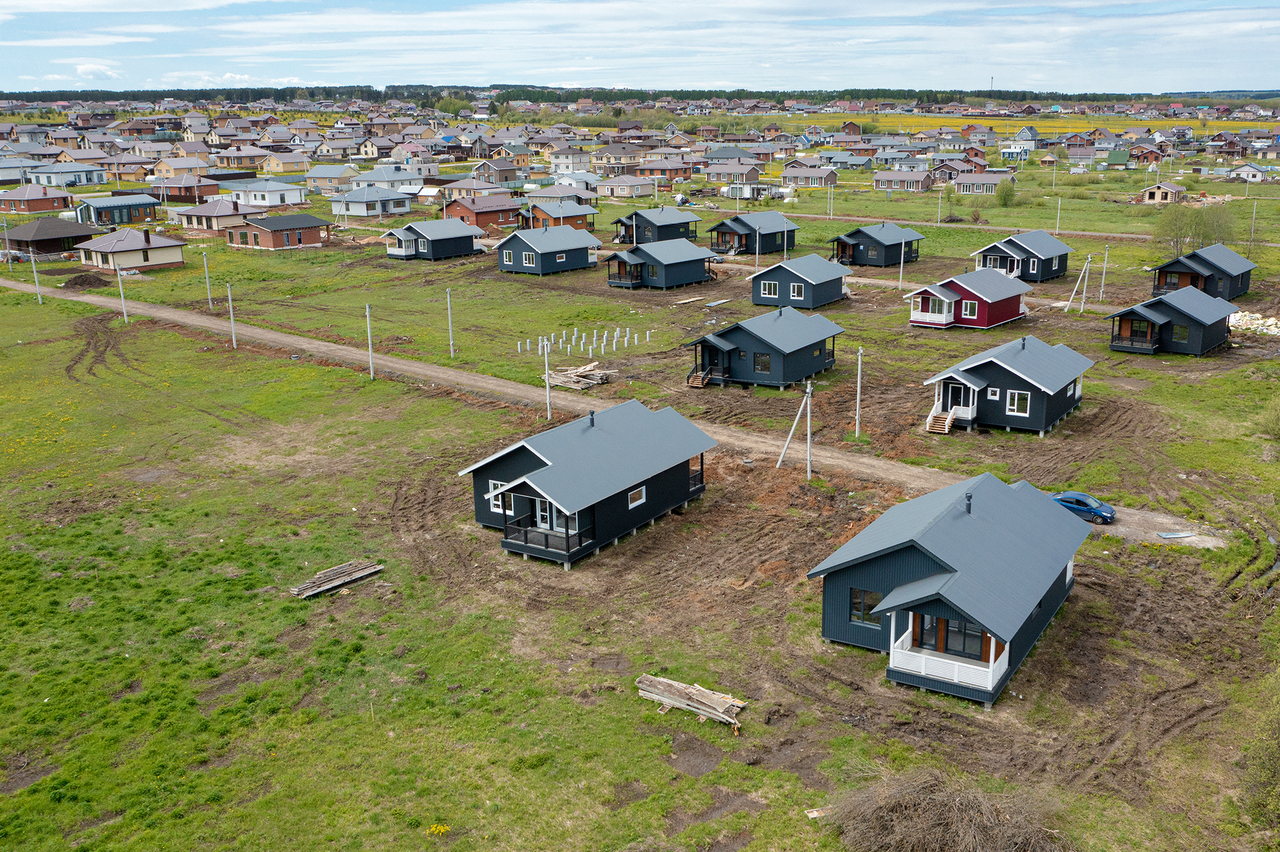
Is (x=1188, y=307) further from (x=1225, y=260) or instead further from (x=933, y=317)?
(x=1225, y=260)

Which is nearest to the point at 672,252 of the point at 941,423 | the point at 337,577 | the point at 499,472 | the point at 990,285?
the point at 990,285

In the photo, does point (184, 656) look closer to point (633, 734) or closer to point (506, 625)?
point (506, 625)

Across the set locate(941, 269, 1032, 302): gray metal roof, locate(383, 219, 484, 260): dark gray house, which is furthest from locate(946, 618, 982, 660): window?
locate(383, 219, 484, 260): dark gray house

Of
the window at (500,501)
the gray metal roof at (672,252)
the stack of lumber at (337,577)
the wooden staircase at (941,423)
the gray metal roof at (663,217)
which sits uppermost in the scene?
the gray metal roof at (663,217)

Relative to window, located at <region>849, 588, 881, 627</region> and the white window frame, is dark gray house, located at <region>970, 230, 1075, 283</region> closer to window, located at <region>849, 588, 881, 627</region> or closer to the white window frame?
the white window frame

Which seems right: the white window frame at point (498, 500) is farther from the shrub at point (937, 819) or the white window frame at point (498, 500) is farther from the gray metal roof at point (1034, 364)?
the gray metal roof at point (1034, 364)

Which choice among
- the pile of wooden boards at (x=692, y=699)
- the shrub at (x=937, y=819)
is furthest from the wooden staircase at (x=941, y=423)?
the shrub at (x=937, y=819)

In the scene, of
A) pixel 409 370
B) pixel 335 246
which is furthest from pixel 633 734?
pixel 335 246
